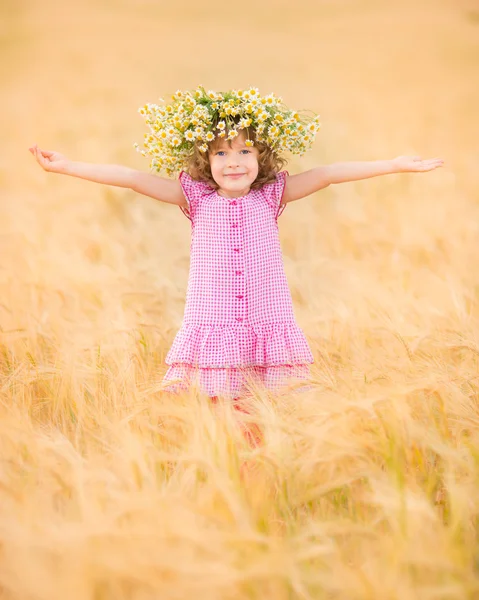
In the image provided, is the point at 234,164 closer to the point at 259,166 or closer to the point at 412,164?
the point at 259,166

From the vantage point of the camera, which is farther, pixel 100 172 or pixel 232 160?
pixel 100 172

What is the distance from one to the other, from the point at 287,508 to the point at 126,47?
10622 mm

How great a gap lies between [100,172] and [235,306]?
745 mm

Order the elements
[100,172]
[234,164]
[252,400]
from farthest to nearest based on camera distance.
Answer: [100,172] < [234,164] < [252,400]

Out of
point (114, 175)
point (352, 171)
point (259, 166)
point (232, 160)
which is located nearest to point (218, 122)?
point (232, 160)

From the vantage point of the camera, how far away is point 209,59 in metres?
10.8

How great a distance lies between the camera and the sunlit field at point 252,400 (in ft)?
4.78

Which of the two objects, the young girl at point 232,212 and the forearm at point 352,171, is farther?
the forearm at point 352,171

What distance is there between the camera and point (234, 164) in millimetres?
2678

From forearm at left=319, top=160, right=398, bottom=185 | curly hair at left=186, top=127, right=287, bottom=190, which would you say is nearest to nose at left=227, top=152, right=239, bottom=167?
curly hair at left=186, top=127, right=287, bottom=190

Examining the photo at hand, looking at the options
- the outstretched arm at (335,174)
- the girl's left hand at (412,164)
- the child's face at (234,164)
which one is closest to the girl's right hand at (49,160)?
the child's face at (234,164)

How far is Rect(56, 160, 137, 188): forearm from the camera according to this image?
2.77 metres

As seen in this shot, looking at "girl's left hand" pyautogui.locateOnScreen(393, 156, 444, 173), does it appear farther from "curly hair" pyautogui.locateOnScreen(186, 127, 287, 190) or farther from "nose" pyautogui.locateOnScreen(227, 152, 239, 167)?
"nose" pyautogui.locateOnScreen(227, 152, 239, 167)

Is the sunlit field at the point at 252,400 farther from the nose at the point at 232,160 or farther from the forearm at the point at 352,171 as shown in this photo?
the nose at the point at 232,160
